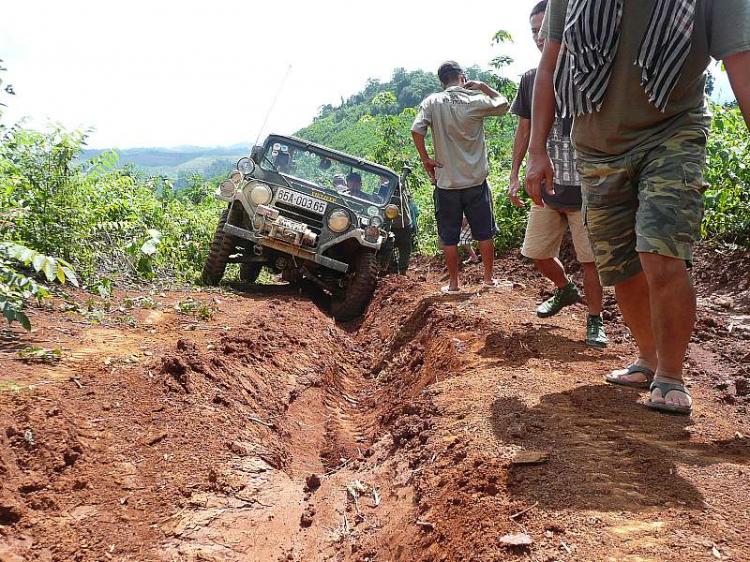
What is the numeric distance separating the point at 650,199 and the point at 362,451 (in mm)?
1867

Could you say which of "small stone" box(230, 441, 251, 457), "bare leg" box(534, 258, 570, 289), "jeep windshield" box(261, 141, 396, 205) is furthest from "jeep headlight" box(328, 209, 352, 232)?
"small stone" box(230, 441, 251, 457)

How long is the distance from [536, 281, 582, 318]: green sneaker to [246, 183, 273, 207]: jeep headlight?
350 cm

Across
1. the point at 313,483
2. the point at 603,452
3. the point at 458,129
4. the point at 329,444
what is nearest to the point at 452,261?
the point at 458,129

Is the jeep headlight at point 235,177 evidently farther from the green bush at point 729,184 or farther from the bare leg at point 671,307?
the bare leg at point 671,307

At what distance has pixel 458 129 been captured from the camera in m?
5.75

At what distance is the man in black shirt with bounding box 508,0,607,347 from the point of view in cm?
394

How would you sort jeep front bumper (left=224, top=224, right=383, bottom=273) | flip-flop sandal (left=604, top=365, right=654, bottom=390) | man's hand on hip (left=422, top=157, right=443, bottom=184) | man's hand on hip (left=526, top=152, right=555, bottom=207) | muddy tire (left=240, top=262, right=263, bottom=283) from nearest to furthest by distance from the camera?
man's hand on hip (left=526, top=152, right=555, bottom=207), flip-flop sandal (left=604, top=365, right=654, bottom=390), man's hand on hip (left=422, top=157, right=443, bottom=184), jeep front bumper (left=224, top=224, right=383, bottom=273), muddy tire (left=240, top=262, right=263, bottom=283)

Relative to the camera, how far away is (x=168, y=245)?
25.7 feet

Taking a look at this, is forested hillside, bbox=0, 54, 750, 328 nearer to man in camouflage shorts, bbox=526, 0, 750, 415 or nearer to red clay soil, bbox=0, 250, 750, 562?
red clay soil, bbox=0, 250, 750, 562

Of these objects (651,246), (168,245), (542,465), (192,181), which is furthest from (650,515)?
(192,181)

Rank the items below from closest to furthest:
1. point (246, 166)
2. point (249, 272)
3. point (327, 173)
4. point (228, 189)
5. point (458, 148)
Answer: point (458, 148) < point (228, 189) < point (246, 166) < point (327, 173) < point (249, 272)

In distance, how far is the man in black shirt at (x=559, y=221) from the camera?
3943 millimetres

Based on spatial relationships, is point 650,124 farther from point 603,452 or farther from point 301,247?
point 301,247

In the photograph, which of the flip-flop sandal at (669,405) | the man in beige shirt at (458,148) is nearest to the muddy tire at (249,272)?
the man in beige shirt at (458,148)
